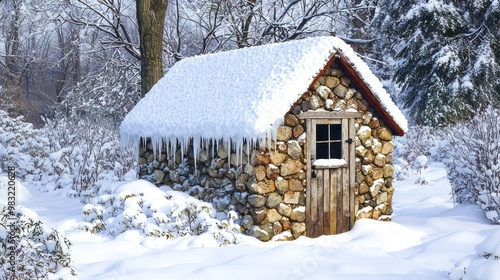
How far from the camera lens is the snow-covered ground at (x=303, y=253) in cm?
515

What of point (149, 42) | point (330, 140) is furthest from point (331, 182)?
point (149, 42)

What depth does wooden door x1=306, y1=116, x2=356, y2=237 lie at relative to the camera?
7.47 metres

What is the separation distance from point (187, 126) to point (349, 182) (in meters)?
2.62

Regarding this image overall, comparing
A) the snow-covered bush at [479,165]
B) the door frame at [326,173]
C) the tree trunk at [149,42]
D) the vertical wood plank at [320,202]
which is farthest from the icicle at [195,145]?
the tree trunk at [149,42]

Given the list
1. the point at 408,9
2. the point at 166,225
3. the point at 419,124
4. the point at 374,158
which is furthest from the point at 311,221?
the point at 419,124

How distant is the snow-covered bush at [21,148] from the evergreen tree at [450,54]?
11.3 metres

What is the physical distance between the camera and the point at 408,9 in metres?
A: 16.3

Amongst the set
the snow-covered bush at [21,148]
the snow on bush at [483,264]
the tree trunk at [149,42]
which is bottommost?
the snow on bush at [483,264]

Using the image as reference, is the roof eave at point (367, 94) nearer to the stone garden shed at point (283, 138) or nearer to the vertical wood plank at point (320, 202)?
the stone garden shed at point (283, 138)

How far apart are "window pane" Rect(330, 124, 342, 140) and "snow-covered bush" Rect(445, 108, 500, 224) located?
2355 mm

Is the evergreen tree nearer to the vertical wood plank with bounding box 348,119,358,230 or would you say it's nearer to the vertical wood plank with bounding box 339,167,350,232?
the vertical wood plank with bounding box 348,119,358,230

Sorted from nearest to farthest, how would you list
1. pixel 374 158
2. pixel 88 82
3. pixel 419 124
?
pixel 374 158
pixel 88 82
pixel 419 124

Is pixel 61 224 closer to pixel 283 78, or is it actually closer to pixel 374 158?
pixel 283 78

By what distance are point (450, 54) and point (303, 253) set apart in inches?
449
